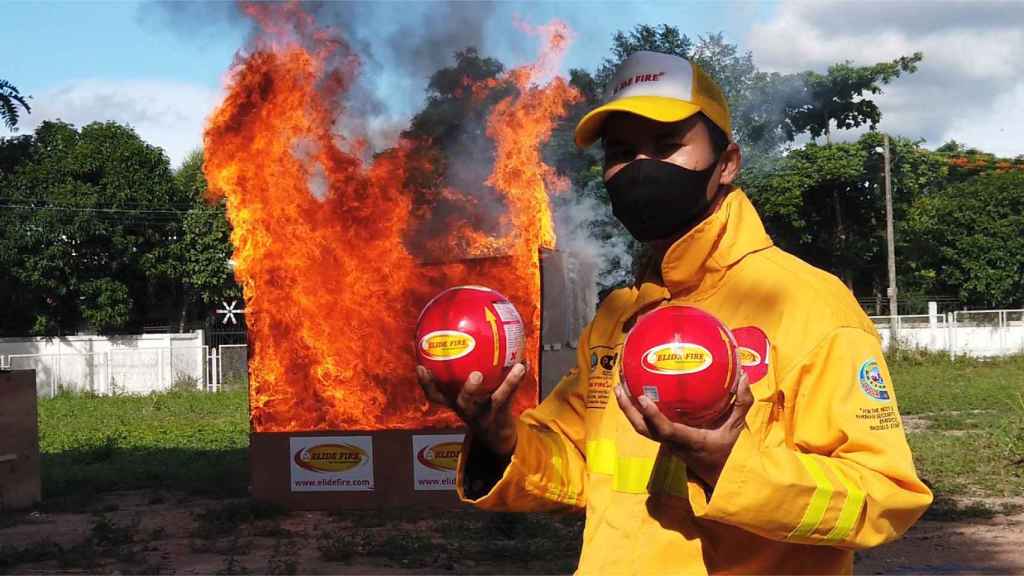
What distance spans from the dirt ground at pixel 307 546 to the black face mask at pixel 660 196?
6.89 metres

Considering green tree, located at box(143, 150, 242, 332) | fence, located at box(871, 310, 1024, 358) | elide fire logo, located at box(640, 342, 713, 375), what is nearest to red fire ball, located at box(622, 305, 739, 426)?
elide fire logo, located at box(640, 342, 713, 375)

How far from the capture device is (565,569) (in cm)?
910

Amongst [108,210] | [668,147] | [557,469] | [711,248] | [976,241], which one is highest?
[108,210]

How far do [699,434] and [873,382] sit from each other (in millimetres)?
452

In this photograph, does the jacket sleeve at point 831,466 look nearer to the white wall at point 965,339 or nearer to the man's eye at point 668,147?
Answer: the man's eye at point 668,147

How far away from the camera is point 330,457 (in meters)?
11.5

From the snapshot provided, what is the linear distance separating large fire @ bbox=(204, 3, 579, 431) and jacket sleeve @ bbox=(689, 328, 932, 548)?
337 inches

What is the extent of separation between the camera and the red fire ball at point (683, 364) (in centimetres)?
205

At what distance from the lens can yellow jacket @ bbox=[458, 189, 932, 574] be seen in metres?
2.05

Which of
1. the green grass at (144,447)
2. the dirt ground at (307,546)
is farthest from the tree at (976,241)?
the dirt ground at (307,546)

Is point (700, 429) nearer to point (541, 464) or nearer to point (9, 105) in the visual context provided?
point (541, 464)

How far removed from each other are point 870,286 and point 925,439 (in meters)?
Result: 34.5

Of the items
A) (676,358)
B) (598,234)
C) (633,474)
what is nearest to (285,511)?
(633,474)

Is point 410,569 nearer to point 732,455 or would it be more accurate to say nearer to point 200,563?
point 200,563
